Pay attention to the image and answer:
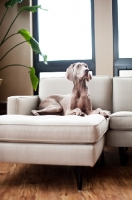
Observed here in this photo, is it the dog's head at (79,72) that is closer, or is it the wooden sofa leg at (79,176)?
the wooden sofa leg at (79,176)

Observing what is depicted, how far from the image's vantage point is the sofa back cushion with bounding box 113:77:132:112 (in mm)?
2844

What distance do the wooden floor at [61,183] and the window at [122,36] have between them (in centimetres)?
157

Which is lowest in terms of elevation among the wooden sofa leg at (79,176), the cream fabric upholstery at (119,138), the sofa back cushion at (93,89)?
the wooden sofa leg at (79,176)

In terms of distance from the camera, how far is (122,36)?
391cm

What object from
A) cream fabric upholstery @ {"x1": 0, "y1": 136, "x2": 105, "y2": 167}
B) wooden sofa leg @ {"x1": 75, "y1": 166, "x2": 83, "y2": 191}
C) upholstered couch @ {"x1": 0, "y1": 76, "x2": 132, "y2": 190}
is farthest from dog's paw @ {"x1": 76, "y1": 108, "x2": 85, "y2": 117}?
wooden sofa leg @ {"x1": 75, "y1": 166, "x2": 83, "y2": 191}

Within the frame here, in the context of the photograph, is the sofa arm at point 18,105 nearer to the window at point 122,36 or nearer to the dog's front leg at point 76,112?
the dog's front leg at point 76,112

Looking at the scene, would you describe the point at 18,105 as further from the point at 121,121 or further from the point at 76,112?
the point at 121,121

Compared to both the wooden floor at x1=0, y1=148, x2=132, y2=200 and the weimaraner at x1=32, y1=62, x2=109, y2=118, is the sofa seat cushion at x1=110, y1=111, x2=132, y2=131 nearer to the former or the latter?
the weimaraner at x1=32, y1=62, x2=109, y2=118

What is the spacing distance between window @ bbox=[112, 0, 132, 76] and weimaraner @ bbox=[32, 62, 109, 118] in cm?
136

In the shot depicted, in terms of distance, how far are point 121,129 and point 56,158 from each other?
74 cm

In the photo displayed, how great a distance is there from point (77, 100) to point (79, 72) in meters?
0.25

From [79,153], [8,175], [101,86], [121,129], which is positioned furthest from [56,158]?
[101,86]

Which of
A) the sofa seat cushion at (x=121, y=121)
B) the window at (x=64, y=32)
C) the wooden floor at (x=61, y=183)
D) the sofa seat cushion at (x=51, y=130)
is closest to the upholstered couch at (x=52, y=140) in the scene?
the sofa seat cushion at (x=51, y=130)

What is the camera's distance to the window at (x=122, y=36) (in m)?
3.85
